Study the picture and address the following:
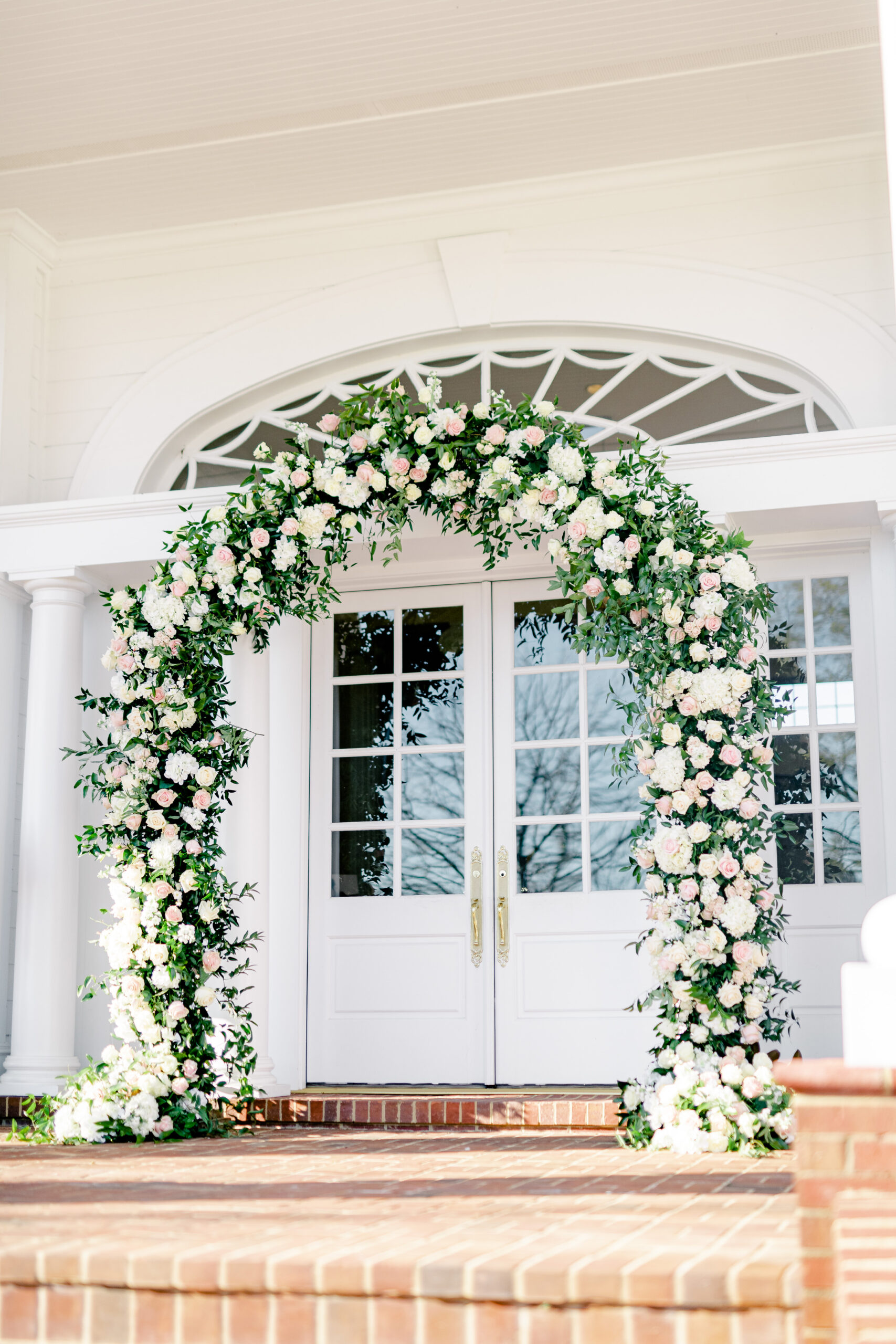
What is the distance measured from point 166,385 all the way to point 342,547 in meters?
1.45

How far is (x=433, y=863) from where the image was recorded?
580 centimetres

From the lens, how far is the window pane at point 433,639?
5.96 m

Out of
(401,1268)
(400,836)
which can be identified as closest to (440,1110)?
(400,836)

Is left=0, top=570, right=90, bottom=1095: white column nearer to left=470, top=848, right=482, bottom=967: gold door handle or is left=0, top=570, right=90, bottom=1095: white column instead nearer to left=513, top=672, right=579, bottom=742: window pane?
left=470, top=848, right=482, bottom=967: gold door handle

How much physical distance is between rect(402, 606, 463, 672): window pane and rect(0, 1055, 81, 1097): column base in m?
2.19

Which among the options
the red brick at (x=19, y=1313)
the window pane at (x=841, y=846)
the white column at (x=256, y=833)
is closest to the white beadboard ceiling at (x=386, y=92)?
the white column at (x=256, y=833)

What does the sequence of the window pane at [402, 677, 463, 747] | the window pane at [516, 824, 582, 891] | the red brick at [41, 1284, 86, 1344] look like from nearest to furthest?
the red brick at [41, 1284, 86, 1344]
the window pane at [516, 824, 582, 891]
the window pane at [402, 677, 463, 747]

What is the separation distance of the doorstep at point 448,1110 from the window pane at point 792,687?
5.43 feet

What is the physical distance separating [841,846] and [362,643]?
2.24 m

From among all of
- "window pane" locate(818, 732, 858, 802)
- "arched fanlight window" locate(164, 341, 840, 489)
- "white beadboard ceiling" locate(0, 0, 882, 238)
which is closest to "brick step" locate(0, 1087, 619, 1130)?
"window pane" locate(818, 732, 858, 802)

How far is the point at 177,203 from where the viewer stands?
19.9ft

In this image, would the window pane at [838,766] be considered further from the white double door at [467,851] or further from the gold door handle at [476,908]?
Result: the gold door handle at [476,908]

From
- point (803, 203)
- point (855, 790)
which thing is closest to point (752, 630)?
Result: point (855, 790)

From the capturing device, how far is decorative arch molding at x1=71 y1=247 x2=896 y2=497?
5.45 m
